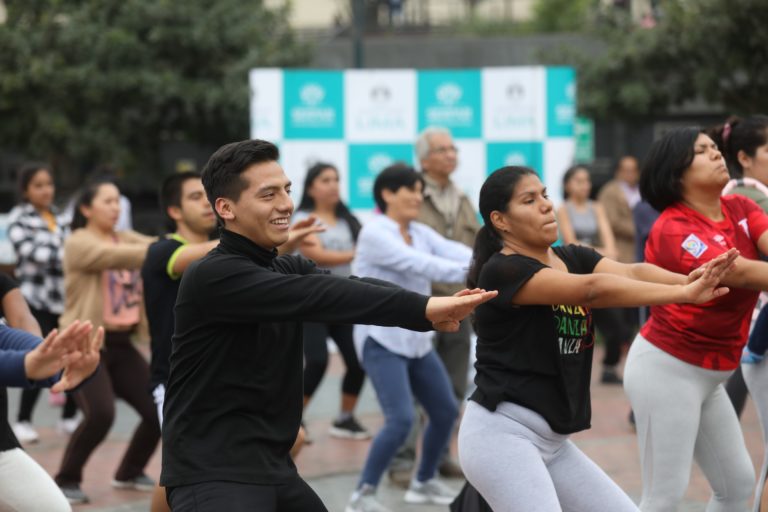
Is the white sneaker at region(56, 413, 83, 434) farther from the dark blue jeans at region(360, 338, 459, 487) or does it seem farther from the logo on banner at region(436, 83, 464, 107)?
the logo on banner at region(436, 83, 464, 107)

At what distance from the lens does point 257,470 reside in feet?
11.9

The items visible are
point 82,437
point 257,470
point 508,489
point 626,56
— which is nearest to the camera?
point 257,470

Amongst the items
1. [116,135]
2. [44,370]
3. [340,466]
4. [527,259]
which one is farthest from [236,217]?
[116,135]

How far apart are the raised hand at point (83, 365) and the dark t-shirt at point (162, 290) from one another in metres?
1.86

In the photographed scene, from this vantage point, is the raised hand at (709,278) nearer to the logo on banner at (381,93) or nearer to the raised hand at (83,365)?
the raised hand at (83,365)

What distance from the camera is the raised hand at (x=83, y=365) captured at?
3816mm

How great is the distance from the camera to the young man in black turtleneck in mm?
3529

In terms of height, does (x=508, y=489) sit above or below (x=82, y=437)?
above

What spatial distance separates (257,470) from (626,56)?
14.4m

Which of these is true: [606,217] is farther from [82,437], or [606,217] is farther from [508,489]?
[508,489]

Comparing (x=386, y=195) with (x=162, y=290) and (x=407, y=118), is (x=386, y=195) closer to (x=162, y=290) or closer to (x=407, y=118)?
(x=162, y=290)

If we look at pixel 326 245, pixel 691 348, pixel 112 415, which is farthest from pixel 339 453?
pixel 691 348

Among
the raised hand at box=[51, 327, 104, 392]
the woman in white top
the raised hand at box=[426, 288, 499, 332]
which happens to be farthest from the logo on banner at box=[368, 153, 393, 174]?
the raised hand at box=[426, 288, 499, 332]

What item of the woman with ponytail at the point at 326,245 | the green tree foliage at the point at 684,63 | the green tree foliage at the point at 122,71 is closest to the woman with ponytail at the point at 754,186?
the woman with ponytail at the point at 326,245
